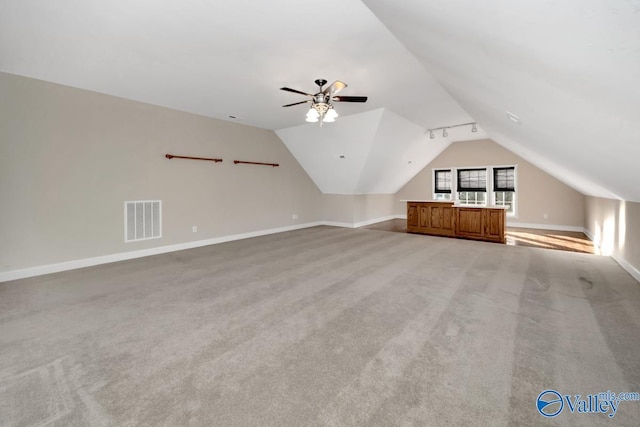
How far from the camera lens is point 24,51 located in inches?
127

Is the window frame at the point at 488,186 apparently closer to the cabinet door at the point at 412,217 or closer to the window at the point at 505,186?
the window at the point at 505,186

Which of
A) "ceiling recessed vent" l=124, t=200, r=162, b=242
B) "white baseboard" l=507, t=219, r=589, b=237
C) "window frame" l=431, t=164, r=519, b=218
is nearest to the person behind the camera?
"ceiling recessed vent" l=124, t=200, r=162, b=242

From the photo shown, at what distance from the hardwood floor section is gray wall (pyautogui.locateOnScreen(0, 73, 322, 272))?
479cm

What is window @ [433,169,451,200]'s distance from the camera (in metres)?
9.85

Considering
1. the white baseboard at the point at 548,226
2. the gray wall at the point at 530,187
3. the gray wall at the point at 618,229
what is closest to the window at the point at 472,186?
the gray wall at the point at 530,187

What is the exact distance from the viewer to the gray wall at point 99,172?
387cm

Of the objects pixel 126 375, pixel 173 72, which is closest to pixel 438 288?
pixel 126 375

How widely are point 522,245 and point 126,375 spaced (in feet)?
23.1

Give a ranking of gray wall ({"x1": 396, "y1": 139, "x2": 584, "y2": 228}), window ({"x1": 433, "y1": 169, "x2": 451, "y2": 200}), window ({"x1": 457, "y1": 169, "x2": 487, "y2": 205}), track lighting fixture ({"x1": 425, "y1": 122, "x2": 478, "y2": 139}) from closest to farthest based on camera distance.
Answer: track lighting fixture ({"x1": 425, "y1": 122, "x2": 478, "y2": 139}), gray wall ({"x1": 396, "y1": 139, "x2": 584, "y2": 228}), window ({"x1": 457, "y1": 169, "x2": 487, "y2": 205}), window ({"x1": 433, "y1": 169, "x2": 451, "y2": 200})

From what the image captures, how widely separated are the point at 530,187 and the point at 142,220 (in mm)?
10499

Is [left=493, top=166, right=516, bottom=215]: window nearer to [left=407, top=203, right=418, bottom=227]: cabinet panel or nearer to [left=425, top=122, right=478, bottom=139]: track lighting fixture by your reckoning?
[left=425, top=122, right=478, bottom=139]: track lighting fixture

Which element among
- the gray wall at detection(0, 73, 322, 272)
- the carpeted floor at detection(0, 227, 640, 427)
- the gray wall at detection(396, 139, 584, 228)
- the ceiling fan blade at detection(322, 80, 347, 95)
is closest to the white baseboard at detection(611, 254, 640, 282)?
the carpeted floor at detection(0, 227, 640, 427)

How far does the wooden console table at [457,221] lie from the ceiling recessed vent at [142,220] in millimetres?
6301

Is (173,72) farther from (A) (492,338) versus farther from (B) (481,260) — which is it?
(B) (481,260)
